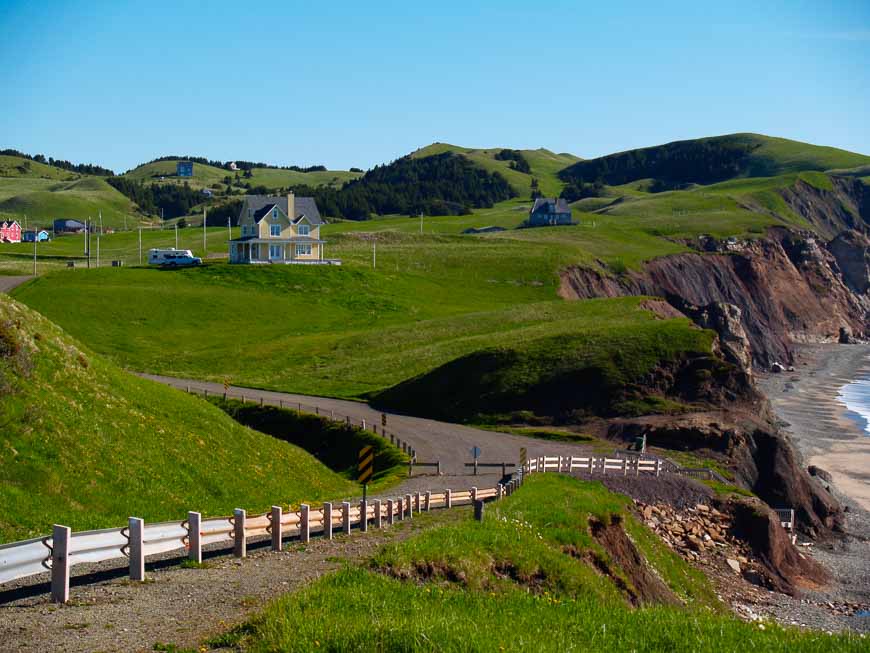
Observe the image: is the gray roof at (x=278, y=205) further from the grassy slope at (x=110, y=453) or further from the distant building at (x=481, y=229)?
the grassy slope at (x=110, y=453)

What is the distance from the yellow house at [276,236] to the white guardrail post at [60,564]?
101 metres

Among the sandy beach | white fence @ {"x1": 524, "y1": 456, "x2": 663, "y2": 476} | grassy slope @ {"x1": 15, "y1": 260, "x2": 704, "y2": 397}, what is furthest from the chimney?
white fence @ {"x1": 524, "y1": 456, "x2": 663, "y2": 476}

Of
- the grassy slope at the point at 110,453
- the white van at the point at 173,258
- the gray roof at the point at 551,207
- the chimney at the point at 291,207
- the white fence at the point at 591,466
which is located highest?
the gray roof at the point at 551,207

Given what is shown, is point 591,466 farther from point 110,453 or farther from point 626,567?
point 110,453

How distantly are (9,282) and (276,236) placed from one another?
98.0 feet

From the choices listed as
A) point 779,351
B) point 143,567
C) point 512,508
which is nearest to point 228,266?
point 779,351

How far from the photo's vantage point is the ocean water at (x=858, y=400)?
79338 millimetres

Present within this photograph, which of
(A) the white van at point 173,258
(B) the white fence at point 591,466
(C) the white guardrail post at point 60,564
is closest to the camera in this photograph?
(C) the white guardrail post at point 60,564

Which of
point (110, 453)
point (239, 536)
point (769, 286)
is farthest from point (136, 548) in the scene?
point (769, 286)

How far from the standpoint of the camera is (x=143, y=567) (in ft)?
53.1

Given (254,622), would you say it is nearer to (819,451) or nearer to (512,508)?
(512,508)

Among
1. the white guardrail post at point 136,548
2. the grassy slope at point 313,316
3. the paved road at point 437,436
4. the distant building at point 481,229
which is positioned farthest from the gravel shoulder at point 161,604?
the distant building at point 481,229

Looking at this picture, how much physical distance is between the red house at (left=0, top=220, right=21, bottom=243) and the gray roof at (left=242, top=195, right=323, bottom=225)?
7625cm

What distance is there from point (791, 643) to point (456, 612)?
14.4 ft
